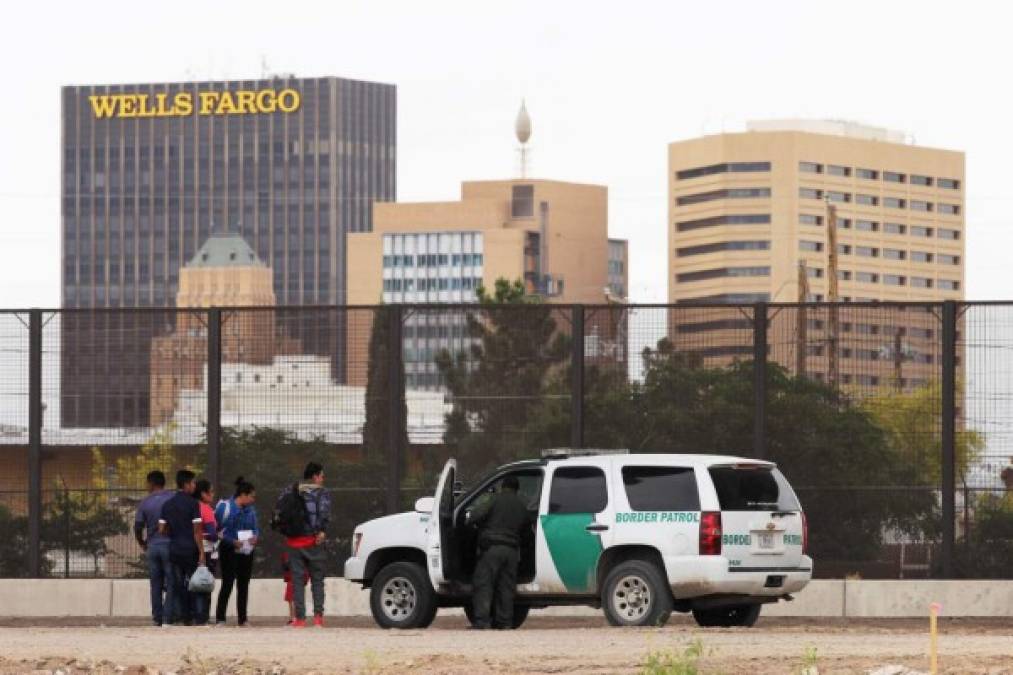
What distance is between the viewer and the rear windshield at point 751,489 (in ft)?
86.9

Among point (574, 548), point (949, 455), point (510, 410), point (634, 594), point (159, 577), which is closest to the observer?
point (634, 594)

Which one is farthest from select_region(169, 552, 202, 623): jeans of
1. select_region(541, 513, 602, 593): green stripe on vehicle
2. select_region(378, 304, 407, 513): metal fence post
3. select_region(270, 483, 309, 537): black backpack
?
select_region(378, 304, 407, 513): metal fence post

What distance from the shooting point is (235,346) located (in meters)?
35.0

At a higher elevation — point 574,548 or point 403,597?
point 574,548

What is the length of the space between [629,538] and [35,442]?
36.5 feet

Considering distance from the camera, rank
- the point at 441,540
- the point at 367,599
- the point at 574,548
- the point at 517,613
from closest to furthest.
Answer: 1. the point at 574,548
2. the point at 441,540
3. the point at 517,613
4. the point at 367,599

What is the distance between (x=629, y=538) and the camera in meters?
26.6

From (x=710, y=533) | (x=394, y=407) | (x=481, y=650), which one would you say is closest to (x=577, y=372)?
(x=394, y=407)

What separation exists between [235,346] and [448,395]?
298cm

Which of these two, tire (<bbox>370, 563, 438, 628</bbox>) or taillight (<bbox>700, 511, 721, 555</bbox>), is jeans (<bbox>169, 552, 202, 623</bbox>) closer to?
tire (<bbox>370, 563, 438, 628</bbox>)

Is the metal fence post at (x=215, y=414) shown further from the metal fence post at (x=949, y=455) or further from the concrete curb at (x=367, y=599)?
the metal fence post at (x=949, y=455)

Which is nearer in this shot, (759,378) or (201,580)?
(201,580)

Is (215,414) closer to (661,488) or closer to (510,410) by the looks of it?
(510,410)

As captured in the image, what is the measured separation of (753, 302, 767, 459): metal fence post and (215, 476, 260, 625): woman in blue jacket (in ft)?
23.2
